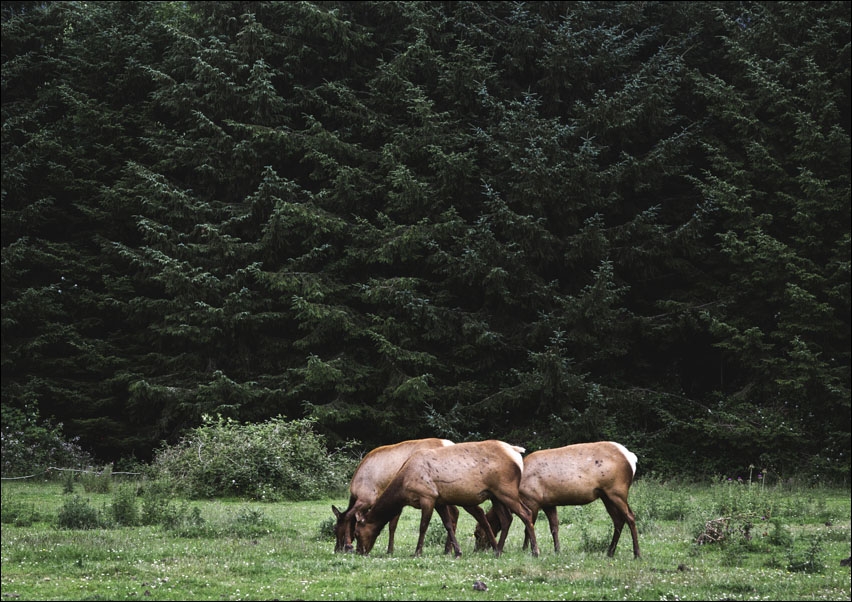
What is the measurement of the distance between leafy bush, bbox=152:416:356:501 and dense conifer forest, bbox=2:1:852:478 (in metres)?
3.30

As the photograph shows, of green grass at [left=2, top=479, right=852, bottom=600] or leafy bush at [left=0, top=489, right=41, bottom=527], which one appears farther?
leafy bush at [left=0, top=489, right=41, bottom=527]

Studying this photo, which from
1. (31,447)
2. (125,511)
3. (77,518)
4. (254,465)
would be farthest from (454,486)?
(31,447)

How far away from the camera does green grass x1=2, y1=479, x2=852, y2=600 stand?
9.02 meters

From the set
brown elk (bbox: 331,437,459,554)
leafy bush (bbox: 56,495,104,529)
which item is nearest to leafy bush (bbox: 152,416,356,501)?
leafy bush (bbox: 56,495,104,529)

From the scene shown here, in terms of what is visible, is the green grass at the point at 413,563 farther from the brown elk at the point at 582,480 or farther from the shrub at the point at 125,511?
the shrub at the point at 125,511

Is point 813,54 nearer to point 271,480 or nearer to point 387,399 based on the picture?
point 387,399

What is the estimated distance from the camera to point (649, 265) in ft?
93.2

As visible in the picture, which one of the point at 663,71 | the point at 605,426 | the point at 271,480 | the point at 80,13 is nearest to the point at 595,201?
the point at 663,71

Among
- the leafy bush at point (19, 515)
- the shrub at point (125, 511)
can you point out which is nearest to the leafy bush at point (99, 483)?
the leafy bush at point (19, 515)

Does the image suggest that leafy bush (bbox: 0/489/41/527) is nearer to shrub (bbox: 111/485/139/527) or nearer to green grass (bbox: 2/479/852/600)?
green grass (bbox: 2/479/852/600)

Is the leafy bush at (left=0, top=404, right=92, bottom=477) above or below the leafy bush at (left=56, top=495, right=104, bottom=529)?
above

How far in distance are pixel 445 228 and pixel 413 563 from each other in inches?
702

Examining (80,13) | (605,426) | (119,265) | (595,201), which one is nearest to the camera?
(605,426)

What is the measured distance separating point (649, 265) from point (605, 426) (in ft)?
19.9
